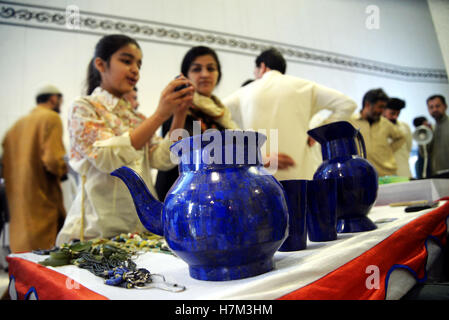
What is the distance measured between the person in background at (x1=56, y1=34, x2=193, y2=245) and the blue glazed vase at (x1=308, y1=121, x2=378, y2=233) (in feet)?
1.44

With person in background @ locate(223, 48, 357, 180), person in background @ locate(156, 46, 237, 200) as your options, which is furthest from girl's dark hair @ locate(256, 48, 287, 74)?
person in background @ locate(156, 46, 237, 200)

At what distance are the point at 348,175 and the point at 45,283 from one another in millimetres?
582

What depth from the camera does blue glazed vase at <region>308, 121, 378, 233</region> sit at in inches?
25.1

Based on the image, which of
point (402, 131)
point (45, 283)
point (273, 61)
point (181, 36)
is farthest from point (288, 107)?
point (402, 131)

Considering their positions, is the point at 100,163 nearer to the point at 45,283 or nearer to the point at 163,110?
the point at 163,110

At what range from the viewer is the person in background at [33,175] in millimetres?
1584

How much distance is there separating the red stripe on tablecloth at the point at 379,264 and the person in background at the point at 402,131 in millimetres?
2003

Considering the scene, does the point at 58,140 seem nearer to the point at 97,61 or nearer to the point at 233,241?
the point at 97,61

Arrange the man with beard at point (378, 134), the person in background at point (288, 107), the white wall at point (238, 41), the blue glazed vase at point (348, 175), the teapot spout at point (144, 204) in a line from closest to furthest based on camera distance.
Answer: the teapot spout at point (144, 204), the blue glazed vase at point (348, 175), the person in background at point (288, 107), the white wall at point (238, 41), the man with beard at point (378, 134)

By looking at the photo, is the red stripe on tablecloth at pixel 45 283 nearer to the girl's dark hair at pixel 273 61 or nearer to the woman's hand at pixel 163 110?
the woman's hand at pixel 163 110

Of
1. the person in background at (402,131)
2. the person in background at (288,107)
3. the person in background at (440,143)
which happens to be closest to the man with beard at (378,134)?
the person in background at (402,131)

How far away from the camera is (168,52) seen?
79.1 inches
